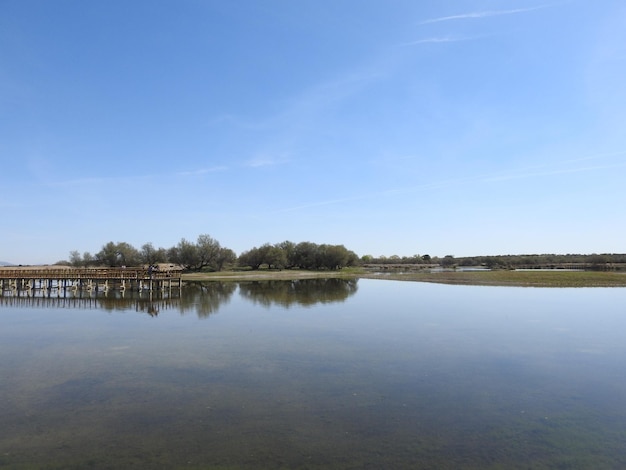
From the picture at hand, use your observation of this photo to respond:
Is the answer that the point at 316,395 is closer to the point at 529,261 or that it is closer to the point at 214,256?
the point at 214,256

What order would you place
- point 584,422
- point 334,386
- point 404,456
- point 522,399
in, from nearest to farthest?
point 404,456 → point 584,422 → point 522,399 → point 334,386

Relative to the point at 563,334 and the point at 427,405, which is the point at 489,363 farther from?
the point at 563,334

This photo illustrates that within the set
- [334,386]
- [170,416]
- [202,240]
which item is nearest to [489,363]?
[334,386]

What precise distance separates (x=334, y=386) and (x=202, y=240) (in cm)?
8984

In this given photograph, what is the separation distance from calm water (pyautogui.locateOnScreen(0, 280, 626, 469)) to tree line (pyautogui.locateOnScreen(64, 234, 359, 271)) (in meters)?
71.4

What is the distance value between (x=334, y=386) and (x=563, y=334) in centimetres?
1386

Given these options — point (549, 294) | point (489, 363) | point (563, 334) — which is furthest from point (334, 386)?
point (549, 294)

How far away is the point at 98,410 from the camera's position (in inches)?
422

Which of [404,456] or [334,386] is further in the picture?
[334,386]

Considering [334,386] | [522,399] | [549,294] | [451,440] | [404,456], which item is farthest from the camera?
[549,294]

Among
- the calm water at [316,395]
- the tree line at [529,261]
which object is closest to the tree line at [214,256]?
the tree line at [529,261]

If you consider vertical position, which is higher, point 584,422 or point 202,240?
point 202,240

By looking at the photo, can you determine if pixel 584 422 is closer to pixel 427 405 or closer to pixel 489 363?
pixel 427 405

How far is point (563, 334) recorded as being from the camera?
2053 centimetres
